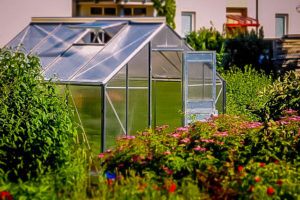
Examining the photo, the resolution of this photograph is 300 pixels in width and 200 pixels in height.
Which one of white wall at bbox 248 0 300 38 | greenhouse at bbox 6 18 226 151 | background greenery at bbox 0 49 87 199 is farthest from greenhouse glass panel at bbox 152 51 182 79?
white wall at bbox 248 0 300 38

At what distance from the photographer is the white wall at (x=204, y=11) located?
142 ft

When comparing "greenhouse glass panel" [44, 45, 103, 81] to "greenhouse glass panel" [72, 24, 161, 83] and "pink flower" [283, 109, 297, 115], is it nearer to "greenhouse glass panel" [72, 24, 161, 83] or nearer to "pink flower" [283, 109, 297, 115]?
"greenhouse glass panel" [72, 24, 161, 83]

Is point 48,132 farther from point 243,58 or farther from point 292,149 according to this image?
point 243,58

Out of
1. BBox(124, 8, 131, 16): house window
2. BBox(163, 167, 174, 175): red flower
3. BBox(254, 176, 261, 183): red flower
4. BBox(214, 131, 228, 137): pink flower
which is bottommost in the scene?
BBox(163, 167, 174, 175): red flower

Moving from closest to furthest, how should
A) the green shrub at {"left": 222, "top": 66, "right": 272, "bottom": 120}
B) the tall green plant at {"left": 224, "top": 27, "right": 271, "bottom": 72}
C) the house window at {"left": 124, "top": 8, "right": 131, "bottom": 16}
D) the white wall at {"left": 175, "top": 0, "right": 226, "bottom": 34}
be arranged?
the green shrub at {"left": 222, "top": 66, "right": 272, "bottom": 120} < the tall green plant at {"left": 224, "top": 27, "right": 271, "bottom": 72} < the white wall at {"left": 175, "top": 0, "right": 226, "bottom": 34} < the house window at {"left": 124, "top": 8, "right": 131, "bottom": 16}

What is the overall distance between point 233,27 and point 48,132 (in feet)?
112

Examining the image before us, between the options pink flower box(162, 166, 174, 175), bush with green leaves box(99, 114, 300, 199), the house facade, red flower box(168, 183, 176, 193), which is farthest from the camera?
the house facade

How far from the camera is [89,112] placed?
1545 centimetres

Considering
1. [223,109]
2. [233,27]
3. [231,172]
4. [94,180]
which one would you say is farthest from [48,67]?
[233,27]

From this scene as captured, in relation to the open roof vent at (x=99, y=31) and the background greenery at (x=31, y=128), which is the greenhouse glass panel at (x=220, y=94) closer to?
the open roof vent at (x=99, y=31)

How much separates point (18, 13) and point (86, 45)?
62.9ft

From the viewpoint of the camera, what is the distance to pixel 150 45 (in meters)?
17.3

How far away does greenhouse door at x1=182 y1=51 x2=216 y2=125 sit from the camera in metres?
18.3

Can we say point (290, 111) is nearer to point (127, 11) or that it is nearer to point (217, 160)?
point (217, 160)
